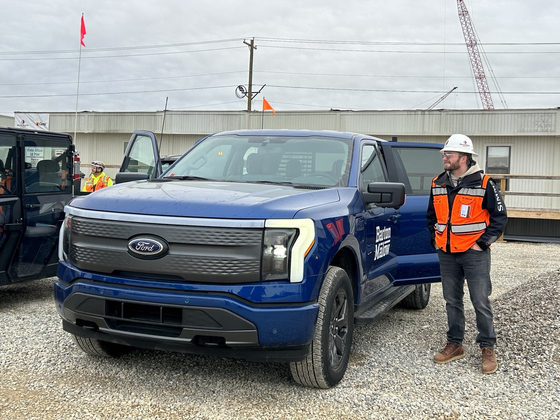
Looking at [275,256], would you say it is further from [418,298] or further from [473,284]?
[418,298]

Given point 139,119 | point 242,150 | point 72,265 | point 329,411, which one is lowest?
point 329,411

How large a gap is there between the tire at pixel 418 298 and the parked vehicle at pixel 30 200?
4040 millimetres

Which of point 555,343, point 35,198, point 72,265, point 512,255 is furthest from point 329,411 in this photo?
point 512,255

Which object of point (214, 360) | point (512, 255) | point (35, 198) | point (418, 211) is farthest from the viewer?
point (512, 255)

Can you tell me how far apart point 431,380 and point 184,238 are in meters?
2.23

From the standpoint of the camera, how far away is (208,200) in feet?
12.8

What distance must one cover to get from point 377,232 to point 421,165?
2.67m

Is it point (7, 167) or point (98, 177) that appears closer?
point (7, 167)

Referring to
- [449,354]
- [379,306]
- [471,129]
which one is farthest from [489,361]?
[471,129]

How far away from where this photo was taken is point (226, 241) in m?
3.67

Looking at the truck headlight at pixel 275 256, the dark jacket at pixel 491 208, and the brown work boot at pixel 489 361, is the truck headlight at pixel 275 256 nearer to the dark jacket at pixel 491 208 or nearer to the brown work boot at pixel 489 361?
the dark jacket at pixel 491 208

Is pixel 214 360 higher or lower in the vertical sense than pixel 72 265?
lower

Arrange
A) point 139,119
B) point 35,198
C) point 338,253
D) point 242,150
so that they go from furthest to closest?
point 139,119 < point 35,198 < point 242,150 < point 338,253

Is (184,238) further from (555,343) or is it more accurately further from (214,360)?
(555,343)
